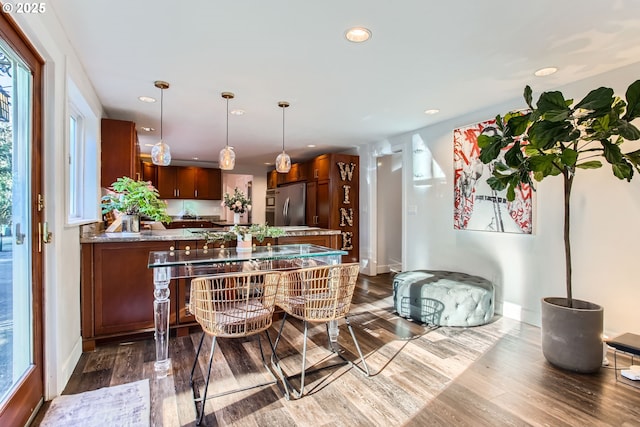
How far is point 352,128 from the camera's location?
15.0 ft

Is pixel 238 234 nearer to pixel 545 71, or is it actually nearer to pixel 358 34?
pixel 358 34

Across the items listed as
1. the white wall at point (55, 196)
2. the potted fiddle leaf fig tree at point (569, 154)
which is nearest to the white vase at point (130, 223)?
the white wall at point (55, 196)

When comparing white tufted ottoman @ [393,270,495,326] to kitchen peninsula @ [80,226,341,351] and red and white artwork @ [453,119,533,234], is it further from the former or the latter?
kitchen peninsula @ [80,226,341,351]

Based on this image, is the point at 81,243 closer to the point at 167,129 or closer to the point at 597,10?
the point at 167,129

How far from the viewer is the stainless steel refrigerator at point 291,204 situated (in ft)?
21.3

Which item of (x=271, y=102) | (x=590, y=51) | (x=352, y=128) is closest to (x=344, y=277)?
(x=271, y=102)

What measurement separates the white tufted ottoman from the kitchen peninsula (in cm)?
218

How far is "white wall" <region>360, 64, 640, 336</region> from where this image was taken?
8.75ft

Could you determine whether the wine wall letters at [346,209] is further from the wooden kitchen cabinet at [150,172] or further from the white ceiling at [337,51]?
the wooden kitchen cabinet at [150,172]

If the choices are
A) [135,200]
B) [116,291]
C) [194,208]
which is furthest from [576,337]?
[194,208]

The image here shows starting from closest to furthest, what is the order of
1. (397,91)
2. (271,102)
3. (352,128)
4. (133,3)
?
(133,3) < (397,91) < (271,102) < (352,128)

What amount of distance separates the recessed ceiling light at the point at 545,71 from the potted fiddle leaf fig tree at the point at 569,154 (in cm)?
50

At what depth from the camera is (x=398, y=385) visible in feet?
7.13

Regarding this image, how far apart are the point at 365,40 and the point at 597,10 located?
1300 millimetres
